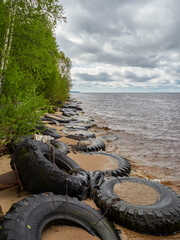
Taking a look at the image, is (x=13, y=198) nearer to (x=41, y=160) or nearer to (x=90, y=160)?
(x=41, y=160)

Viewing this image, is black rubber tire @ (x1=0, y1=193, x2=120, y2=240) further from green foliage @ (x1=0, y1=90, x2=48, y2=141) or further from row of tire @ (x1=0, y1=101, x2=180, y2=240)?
green foliage @ (x1=0, y1=90, x2=48, y2=141)

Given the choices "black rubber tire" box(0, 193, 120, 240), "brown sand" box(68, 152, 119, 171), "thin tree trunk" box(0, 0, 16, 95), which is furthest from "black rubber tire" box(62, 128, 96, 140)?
"black rubber tire" box(0, 193, 120, 240)

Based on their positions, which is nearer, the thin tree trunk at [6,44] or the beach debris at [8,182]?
the beach debris at [8,182]

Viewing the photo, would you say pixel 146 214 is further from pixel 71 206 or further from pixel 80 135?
pixel 80 135

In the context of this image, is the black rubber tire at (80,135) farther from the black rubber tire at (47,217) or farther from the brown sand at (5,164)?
the black rubber tire at (47,217)

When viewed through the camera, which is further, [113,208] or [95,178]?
[95,178]

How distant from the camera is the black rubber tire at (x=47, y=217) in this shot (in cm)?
206

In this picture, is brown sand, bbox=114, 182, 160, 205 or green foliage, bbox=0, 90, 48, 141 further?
green foliage, bbox=0, 90, 48, 141

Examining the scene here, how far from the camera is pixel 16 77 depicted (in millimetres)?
7125

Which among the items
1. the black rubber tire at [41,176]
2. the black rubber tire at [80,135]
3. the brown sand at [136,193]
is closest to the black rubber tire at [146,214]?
the brown sand at [136,193]

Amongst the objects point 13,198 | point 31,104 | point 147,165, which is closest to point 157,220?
point 13,198

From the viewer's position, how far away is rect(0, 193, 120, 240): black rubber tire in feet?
6.76

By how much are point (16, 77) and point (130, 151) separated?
6.71 meters

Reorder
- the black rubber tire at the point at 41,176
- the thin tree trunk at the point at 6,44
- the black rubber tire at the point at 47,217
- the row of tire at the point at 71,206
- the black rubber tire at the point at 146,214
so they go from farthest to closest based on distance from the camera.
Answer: the thin tree trunk at the point at 6,44 → the black rubber tire at the point at 41,176 → the black rubber tire at the point at 146,214 → the row of tire at the point at 71,206 → the black rubber tire at the point at 47,217
